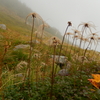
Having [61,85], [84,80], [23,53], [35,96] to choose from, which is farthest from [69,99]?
[23,53]

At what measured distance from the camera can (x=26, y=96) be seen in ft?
7.53

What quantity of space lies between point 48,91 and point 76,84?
0.67 metres

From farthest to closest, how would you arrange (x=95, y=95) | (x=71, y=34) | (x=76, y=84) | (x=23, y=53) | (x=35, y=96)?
(x=23, y=53), (x=71, y=34), (x=76, y=84), (x=35, y=96), (x=95, y=95)

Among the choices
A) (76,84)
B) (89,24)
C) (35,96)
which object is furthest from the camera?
(76,84)

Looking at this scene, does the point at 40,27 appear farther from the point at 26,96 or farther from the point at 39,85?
the point at 26,96

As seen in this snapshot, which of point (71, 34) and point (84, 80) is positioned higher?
point (71, 34)

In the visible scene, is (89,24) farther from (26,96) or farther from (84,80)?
(26,96)

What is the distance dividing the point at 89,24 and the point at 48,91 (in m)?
1.66

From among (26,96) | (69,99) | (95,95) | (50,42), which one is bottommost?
(26,96)

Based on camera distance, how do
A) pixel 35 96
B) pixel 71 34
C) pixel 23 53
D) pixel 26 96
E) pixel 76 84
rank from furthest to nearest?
pixel 23 53, pixel 71 34, pixel 76 84, pixel 26 96, pixel 35 96

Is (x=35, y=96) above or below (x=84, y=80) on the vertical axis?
below

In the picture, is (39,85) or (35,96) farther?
(39,85)

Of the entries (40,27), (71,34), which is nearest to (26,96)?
(40,27)

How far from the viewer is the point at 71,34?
2.98 metres
